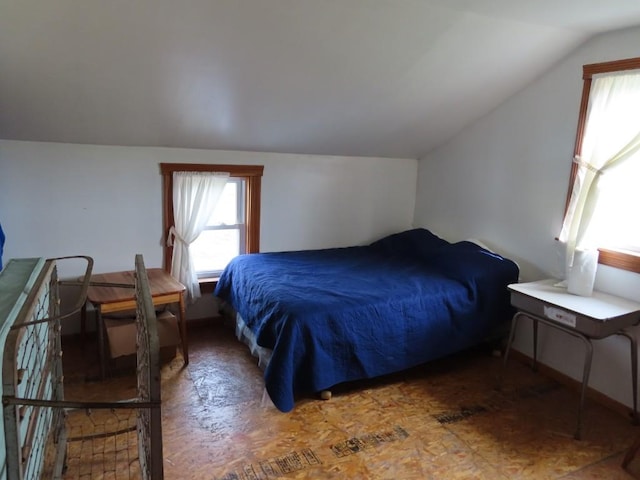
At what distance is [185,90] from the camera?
8.98 ft

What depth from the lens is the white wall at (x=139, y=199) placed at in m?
3.04

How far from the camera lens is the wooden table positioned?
2.77 meters

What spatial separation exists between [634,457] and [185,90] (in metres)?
3.22

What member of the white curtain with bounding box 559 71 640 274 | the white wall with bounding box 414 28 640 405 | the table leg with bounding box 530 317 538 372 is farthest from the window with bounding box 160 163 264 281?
the white curtain with bounding box 559 71 640 274

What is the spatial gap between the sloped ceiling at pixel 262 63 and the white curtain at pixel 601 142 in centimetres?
36

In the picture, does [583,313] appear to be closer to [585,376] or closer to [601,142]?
[585,376]

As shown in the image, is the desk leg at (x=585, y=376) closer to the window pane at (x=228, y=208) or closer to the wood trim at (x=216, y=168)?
the wood trim at (x=216, y=168)

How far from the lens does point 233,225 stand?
12.7ft

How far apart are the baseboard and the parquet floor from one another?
45mm

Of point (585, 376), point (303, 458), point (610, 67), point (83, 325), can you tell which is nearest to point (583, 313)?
point (585, 376)

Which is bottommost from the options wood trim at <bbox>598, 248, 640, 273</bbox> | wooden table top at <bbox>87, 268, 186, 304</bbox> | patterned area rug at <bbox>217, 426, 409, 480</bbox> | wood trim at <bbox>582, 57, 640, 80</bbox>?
patterned area rug at <bbox>217, 426, 409, 480</bbox>

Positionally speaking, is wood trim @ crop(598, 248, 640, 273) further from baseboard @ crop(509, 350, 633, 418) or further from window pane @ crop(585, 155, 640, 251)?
baseboard @ crop(509, 350, 633, 418)

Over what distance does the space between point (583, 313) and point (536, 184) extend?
1.16m

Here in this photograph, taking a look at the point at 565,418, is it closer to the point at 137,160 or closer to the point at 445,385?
the point at 445,385
